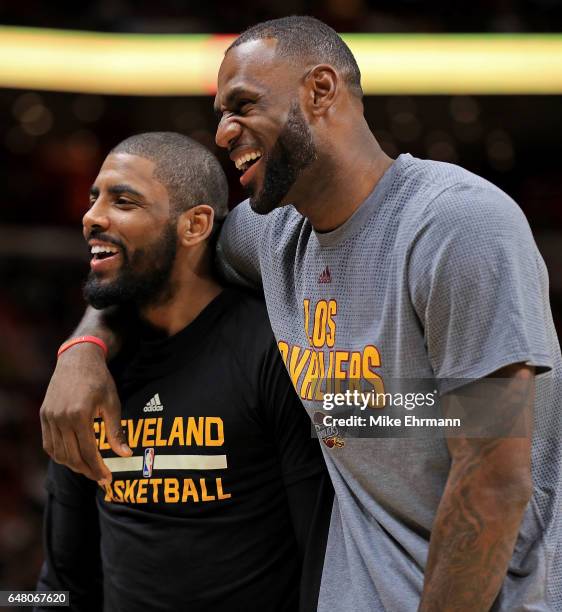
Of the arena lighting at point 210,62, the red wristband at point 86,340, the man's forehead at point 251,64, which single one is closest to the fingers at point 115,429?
the red wristband at point 86,340

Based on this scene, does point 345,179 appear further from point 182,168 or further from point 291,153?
point 182,168

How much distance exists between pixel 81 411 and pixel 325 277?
0.56 m

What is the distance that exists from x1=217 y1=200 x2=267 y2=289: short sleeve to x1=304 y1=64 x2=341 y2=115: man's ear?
0.32 meters

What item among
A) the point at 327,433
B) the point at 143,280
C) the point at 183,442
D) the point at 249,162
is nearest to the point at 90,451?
the point at 183,442

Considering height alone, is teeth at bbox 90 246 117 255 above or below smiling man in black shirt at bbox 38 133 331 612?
above

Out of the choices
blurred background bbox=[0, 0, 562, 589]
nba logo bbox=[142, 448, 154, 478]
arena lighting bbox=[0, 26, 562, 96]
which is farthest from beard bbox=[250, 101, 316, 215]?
arena lighting bbox=[0, 26, 562, 96]

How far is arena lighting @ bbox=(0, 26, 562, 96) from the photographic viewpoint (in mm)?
5730

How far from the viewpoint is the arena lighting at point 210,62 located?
5.73 m

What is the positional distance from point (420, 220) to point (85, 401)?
2.55ft

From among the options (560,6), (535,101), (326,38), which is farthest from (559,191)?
(326,38)

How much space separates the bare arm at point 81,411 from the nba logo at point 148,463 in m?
0.03

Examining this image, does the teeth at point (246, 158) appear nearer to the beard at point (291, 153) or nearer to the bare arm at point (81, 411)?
the beard at point (291, 153)

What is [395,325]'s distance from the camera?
146 cm

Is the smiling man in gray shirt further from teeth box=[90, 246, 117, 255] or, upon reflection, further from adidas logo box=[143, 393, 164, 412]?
teeth box=[90, 246, 117, 255]
